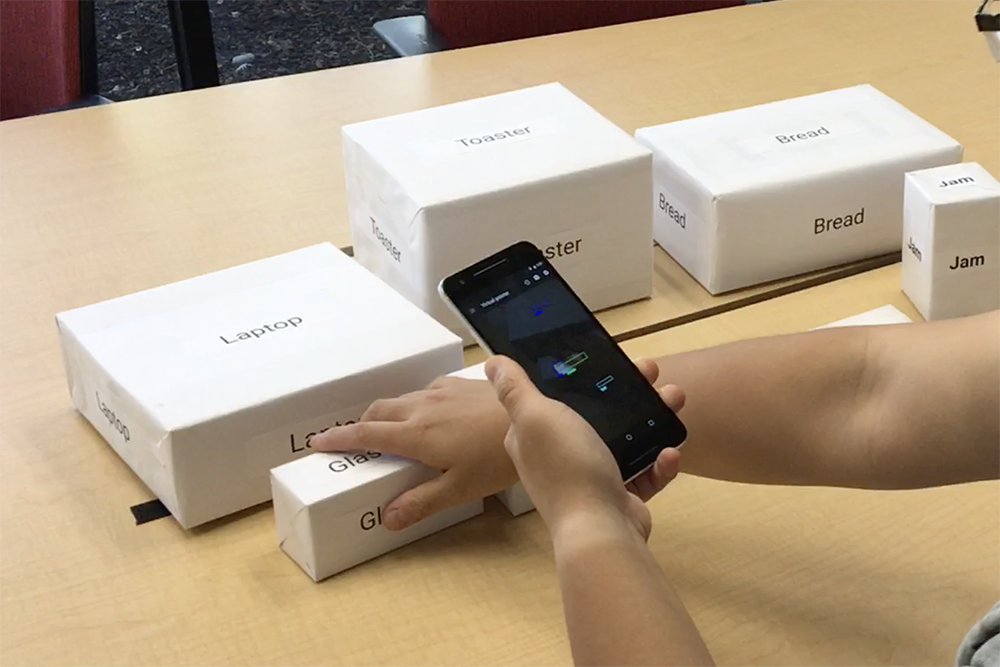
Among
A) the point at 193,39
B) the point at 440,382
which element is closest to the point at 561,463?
the point at 440,382

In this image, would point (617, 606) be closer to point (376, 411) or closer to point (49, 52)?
point (376, 411)

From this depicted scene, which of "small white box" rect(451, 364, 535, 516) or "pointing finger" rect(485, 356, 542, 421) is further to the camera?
"small white box" rect(451, 364, 535, 516)

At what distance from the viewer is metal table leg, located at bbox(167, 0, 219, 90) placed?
6.56ft

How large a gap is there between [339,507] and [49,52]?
40.9 inches

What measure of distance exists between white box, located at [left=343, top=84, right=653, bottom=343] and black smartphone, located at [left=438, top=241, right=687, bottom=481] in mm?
178

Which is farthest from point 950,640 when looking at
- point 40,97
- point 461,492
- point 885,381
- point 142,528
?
point 40,97

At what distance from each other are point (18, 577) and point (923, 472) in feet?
2.11

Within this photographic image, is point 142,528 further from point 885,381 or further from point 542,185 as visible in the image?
point 885,381

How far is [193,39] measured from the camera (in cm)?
201

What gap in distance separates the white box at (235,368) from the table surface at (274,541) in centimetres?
4

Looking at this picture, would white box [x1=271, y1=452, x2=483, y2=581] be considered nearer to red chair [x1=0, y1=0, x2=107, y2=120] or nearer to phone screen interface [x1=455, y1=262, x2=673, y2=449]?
phone screen interface [x1=455, y1=262, x2=673, y2=449]

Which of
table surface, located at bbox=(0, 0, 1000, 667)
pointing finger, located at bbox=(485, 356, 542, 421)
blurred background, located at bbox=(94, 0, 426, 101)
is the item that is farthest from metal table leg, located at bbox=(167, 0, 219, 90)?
pointing finger, located at bbox=(485, 356, 542, 421)

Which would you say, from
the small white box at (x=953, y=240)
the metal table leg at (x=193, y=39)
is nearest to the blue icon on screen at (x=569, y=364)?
the small white box at (x=953, y=240)

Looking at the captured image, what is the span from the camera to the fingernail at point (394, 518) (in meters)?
0.91
